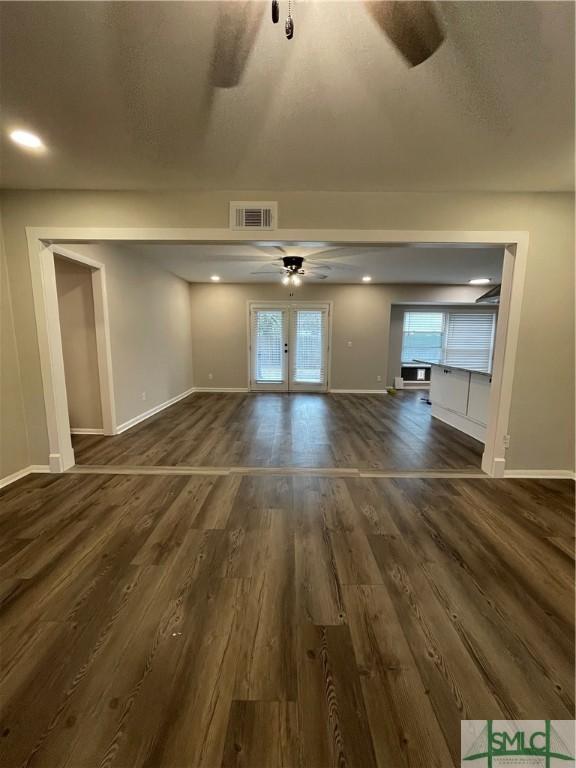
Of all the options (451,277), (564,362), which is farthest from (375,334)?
(564,362)

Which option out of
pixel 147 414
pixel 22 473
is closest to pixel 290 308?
pixel 147 414

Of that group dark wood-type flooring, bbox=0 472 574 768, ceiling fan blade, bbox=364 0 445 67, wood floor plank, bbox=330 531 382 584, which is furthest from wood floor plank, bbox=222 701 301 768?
ceiling fan blade, bbox=364 0 445 67

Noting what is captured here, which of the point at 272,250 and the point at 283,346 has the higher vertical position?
the point at 272,250

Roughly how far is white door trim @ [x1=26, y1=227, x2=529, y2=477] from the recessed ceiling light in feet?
2.17

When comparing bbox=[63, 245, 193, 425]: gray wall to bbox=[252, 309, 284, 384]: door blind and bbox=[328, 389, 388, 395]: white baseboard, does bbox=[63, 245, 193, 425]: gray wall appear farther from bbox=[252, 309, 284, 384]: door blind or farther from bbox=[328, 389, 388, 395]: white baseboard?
bbox=[328, 389, 388, 395]: white baseboard

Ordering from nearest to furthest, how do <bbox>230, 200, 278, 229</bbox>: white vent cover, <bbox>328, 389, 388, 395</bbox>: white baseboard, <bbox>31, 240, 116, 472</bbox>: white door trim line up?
1. <bbox>230, 200, 278, 229</bbox>: white vent cover
2. <bbox>31, 240, 116, 472</bbox>: white door trim
3. <bbox>328, 389, 388, 395</bbox>: white baseboard

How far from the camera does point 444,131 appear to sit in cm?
179

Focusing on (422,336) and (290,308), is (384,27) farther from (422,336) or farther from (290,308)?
(422,336)

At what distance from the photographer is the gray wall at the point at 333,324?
6.80 meters

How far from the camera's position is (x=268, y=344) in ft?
22.9

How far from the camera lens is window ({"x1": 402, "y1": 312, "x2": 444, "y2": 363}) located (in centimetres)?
781

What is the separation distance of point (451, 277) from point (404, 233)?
4420mm

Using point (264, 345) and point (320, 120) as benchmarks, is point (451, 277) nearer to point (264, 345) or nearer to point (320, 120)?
point (264, 345)

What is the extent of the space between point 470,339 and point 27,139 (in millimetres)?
8838
